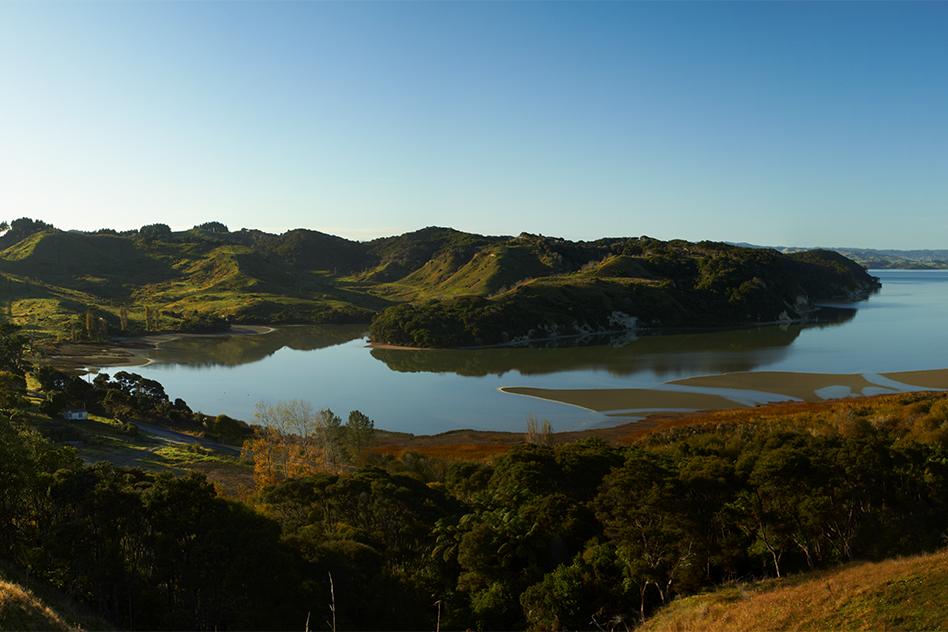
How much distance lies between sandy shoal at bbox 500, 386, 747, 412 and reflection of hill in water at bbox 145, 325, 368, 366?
168ft

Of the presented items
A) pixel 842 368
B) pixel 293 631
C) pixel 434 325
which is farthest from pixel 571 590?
pixel 434 325

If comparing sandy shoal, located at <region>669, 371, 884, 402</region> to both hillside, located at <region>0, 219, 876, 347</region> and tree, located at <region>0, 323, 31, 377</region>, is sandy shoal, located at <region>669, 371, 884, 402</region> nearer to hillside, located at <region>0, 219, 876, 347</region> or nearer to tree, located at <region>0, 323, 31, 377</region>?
hillside, located at <region>0, 219, 876, 347</region>

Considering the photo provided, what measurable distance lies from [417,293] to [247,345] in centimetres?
8742

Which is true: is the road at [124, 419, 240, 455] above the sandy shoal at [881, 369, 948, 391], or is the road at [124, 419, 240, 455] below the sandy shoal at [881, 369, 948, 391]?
below

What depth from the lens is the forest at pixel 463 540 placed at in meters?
13.5

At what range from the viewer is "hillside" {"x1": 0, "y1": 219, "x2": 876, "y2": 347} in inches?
4414

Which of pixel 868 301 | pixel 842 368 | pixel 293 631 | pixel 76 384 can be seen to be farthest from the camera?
pixel 868 301

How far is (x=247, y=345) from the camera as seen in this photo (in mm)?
106500

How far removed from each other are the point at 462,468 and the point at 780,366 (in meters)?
61.8

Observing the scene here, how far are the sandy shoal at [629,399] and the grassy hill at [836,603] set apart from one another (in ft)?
135

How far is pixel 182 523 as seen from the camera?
→ 14.4 metres

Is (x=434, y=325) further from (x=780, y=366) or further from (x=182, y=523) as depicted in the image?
(x=182, y=523)

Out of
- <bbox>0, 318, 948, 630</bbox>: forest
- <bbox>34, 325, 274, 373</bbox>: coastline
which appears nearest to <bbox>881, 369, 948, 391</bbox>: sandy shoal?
<bbox>0, 318, 948, 630</bbox>: forest

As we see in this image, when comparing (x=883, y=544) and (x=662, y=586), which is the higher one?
(x=883, y=544)
